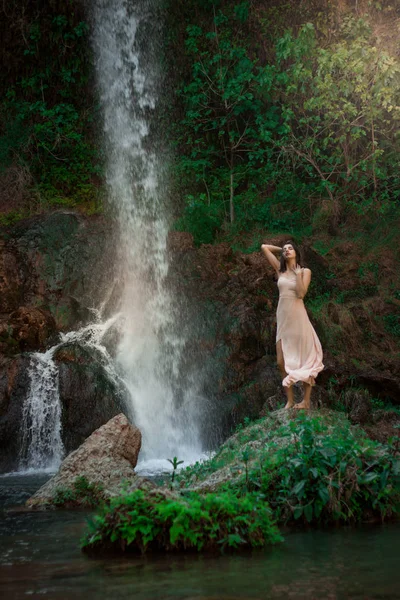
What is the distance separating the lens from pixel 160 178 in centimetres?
2164

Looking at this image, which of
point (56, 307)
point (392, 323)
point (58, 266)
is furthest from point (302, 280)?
point (58, 266)

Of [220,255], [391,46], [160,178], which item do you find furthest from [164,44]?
[220,255]

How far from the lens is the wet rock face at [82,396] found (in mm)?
13602

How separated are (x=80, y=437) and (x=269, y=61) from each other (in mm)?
13249

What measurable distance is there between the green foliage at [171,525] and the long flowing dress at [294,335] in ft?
16.1

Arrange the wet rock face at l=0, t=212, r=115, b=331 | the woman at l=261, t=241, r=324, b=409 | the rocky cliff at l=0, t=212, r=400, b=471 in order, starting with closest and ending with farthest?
1. the woman at l=261, t=241, r=324, b=409
2. the rocky cliff at l=0, t=212, r=400, b=471
3. the wet rock face at l=0, t=212, r=115, b=331

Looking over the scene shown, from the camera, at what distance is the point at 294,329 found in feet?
35.3

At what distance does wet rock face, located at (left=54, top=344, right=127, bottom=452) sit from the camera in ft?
44.6

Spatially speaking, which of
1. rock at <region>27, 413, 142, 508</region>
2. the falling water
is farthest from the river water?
the falling water

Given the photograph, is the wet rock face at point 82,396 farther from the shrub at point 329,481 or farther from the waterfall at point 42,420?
the shrub at point 329,481

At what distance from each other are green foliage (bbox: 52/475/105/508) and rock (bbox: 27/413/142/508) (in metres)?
0.05

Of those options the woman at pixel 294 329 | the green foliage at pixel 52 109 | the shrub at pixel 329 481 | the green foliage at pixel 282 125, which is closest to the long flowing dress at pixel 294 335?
the woman at pixel 294 329

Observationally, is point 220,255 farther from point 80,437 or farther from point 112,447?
point 112,447

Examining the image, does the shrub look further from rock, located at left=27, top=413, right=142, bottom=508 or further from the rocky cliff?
the rocky cliff
